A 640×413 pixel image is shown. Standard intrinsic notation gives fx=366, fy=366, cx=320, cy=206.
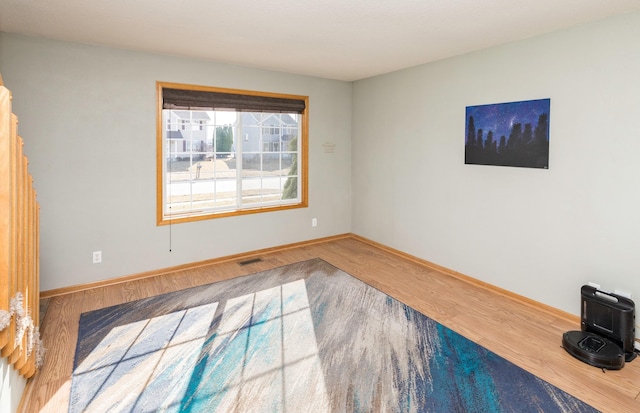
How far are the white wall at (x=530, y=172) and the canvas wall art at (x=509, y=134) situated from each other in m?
0.07

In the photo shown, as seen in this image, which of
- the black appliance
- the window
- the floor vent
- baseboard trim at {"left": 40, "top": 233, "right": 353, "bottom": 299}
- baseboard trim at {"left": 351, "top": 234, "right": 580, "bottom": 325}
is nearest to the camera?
the black appliance

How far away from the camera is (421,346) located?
8.59 ft

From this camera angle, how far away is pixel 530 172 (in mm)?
3246

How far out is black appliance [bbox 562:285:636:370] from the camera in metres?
2.38

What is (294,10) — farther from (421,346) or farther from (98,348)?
(98,348)

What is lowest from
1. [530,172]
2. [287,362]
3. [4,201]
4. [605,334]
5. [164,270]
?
[287,362]

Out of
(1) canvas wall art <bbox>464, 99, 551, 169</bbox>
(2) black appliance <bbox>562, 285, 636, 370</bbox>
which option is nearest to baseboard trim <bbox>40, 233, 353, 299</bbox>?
(1) canvas wall art <bbox>464, 99, 551, 169</bbox>

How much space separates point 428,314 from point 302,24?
8.45 ft

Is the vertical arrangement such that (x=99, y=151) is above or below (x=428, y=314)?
above

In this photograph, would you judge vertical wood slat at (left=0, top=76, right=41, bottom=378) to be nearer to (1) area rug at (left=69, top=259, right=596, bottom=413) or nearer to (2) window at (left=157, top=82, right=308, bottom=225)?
(1) area rug at (left=69, top=259, right=596, bottom=413)

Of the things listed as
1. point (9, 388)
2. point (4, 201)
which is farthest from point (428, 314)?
point (4, 201)

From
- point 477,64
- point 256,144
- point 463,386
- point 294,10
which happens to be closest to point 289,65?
point 256,144

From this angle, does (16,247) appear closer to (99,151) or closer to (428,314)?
(99,151)

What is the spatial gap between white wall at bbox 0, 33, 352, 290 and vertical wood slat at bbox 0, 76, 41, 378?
1.29m
